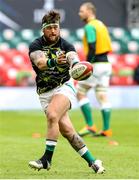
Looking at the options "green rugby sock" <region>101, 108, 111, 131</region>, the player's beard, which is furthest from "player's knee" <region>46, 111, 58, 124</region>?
"green rugby sock" <region>101, 108, 111, 131</region>

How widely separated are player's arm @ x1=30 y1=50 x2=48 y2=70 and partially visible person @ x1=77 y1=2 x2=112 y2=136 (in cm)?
483

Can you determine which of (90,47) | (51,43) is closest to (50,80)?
(51,43)

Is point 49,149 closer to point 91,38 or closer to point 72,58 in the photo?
point 72,58

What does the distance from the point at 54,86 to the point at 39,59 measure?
46 cm

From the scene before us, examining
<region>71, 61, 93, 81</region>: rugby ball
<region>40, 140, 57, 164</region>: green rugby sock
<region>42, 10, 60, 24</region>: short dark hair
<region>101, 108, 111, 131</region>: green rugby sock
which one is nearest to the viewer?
<region>71, 61, 93, 81</region>: rugby ball

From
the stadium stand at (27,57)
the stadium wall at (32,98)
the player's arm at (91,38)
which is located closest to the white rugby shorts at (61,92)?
the player's arm at (91,38)

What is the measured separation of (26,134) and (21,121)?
9.05ft

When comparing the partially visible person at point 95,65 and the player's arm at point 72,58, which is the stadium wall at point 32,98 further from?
the player's arm at point 72,58

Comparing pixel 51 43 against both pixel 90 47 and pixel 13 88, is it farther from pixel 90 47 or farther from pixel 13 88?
pixel 13 88

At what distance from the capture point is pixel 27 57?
883 inches

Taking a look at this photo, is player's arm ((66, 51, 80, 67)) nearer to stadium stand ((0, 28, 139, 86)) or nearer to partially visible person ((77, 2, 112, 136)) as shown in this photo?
partially visible person ((77, 2, 112, 136))

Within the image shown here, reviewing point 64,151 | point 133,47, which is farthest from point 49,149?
point 133,47

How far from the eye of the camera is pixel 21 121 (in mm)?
17219

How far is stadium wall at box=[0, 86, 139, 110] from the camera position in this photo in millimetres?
20875
